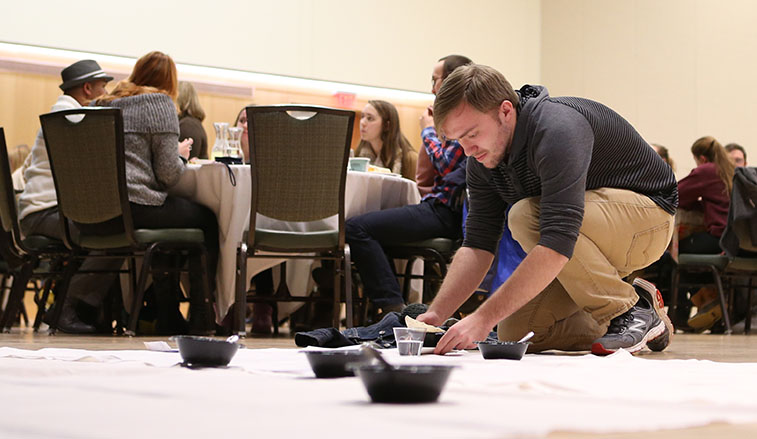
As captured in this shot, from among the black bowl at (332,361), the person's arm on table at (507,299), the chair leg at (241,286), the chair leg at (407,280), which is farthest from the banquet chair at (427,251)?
the black bowl at (332,361)

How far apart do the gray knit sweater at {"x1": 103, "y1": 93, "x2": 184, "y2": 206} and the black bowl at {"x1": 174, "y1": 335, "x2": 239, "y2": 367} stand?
1.95 meters

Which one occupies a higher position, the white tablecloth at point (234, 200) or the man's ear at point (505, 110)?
the man's ear at point (505, 110)

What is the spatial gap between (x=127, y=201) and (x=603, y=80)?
551 centimetres

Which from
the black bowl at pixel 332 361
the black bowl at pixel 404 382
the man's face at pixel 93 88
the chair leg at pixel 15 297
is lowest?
the chair leg at pixel 15 297

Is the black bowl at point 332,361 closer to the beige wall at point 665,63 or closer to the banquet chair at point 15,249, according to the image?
the banquet chair at point 15,249

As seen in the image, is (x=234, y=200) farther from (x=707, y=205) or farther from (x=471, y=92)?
(x=707, y=205)

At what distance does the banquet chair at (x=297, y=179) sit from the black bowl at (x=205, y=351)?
1611mm

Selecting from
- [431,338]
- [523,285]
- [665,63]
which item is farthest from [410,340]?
[665,63]

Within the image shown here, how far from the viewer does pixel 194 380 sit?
3.92ft

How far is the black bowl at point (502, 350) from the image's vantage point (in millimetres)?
1697

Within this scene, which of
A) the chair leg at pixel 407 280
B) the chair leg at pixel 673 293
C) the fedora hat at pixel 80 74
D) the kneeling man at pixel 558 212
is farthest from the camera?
the chair leg at pixel 673 293

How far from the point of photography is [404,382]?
0.91m

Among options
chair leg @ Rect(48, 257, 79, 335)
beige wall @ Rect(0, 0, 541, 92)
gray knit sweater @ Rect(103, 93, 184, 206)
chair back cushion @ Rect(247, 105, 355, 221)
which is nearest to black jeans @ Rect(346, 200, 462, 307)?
chair back cushion @ Rect(247, 105, 355, 221)

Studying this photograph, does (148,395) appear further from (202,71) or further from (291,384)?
(202,71)
